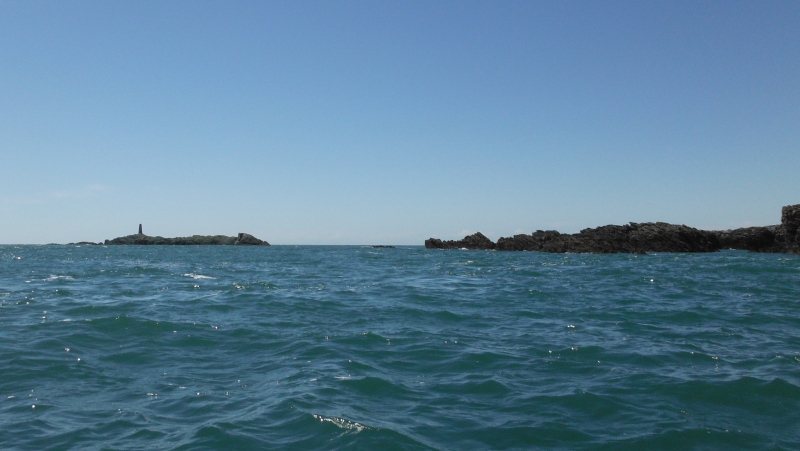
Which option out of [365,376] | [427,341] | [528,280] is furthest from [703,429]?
[528,280]

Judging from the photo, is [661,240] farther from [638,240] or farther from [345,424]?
[345,424]

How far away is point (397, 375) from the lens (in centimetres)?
910

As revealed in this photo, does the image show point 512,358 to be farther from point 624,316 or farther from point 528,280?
point 528,280

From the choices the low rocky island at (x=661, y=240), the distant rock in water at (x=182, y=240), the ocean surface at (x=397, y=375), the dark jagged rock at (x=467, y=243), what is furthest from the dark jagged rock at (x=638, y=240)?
the distant rock in water at (x=182, y=240)


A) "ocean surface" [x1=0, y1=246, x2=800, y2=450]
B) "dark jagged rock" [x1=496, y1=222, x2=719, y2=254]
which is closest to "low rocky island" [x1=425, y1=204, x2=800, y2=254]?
"dark jagged rock" [x1=496, y1=222, x2=719, y2=254]

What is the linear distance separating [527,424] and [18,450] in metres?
6.50

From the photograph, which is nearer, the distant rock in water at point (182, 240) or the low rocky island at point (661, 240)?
the low rocky island at point (661, 240)

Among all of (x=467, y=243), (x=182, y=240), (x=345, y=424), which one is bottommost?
(x=345, y=424)

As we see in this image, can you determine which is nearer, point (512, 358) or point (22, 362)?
point (22, 362)

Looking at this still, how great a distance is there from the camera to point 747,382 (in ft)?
27.9

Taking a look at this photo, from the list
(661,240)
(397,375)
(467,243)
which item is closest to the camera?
(397,375)

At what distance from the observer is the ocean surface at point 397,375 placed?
6.36 meters

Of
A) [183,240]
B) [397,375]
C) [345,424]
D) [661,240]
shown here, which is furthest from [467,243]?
[183,240]

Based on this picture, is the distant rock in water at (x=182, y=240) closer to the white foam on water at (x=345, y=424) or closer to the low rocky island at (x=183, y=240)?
the low rocky island at (x=183, y=240)
